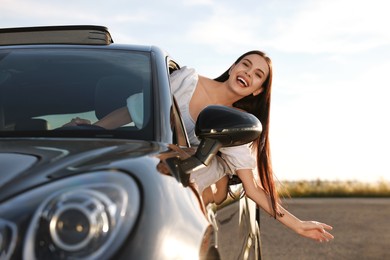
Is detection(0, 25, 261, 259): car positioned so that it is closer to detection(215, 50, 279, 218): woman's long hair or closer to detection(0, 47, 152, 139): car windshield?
detection(0, 47, 152, 139): car windshield

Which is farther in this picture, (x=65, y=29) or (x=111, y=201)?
(x=65, y=29)

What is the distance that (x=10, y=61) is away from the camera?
4652mm

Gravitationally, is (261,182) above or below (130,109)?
below

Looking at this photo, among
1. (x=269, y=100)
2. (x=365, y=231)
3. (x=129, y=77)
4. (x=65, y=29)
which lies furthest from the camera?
(x=365, y=231)

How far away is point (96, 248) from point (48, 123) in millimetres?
1496

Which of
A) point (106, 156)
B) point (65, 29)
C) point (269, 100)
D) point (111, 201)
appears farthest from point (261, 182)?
point (111, 201)

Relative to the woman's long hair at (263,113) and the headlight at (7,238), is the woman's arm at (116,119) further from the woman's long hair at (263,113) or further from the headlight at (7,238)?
the woman's long hair at (263,113)

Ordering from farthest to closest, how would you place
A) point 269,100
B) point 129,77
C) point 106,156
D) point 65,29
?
1. point 269,100
2. point 65,29
3. point 129,77
4. point 106,156

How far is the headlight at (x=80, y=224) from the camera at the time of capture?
273cm

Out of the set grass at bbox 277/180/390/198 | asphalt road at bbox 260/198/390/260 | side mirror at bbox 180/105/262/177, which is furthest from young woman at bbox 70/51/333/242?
grass at bbox 277/180/390/198

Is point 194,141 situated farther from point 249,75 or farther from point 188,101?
point 249,75

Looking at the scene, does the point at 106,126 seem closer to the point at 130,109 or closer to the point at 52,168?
the point at 130,109

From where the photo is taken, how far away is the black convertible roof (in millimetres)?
5371

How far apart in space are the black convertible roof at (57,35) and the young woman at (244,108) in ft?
1.59
